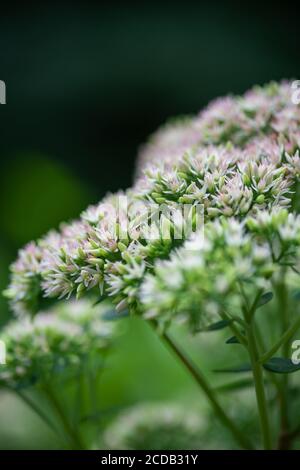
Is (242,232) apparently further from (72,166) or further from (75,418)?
(72,166)

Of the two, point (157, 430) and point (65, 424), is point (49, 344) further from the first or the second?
point (157, 430)

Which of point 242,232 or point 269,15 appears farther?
point 269,15

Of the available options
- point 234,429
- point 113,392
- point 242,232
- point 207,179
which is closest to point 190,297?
point 242,232

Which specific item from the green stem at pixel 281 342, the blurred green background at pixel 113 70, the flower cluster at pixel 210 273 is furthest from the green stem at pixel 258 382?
the blurred green background at pixel 113 70

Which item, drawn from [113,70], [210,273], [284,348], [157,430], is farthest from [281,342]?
[113,70]

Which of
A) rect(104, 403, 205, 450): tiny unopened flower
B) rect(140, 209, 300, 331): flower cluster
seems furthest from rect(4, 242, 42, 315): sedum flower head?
rect(104, 403, 205, 450): tiny unopened flower

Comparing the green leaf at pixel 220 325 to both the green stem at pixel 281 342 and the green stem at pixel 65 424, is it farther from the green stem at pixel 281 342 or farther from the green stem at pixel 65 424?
the green stem at pixel 65 424

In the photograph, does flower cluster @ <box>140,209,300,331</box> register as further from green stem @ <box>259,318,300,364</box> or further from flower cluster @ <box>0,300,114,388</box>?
flower cluster @ <box>0,300,114,388</box>
